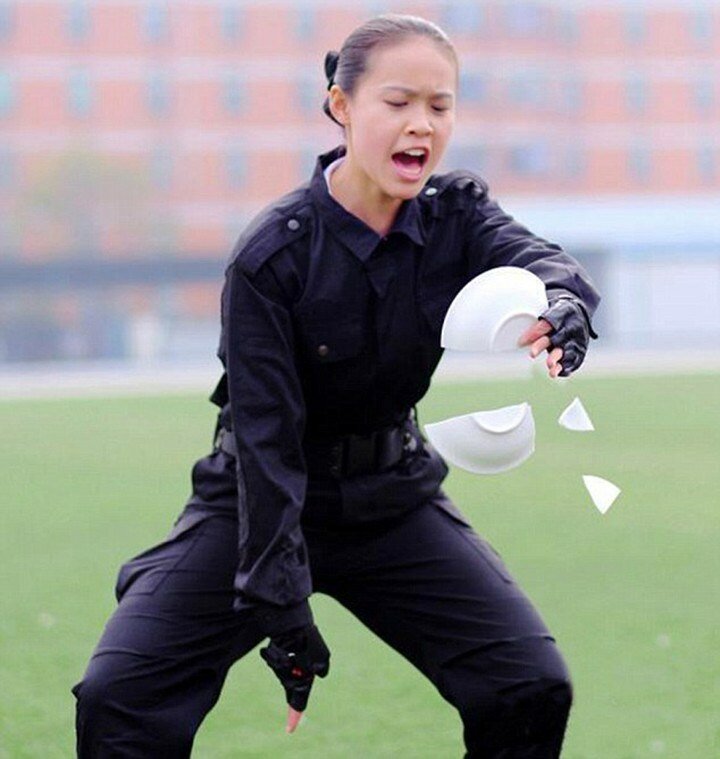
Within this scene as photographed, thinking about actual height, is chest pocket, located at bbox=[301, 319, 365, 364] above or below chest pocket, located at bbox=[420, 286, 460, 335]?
below

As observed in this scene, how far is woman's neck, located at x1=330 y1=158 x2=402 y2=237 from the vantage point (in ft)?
12.8

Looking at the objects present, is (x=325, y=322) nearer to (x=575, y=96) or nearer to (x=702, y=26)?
(x=575, y=96)

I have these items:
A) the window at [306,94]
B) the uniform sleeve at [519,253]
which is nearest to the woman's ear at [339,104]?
the uniform sleeve at [519,253]

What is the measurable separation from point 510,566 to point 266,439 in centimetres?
619

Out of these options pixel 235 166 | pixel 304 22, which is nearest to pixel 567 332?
pixel 235 166

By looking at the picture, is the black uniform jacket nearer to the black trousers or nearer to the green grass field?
the black trousers

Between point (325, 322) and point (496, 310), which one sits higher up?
point (496, 310)

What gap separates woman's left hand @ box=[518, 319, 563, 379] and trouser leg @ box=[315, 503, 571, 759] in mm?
726

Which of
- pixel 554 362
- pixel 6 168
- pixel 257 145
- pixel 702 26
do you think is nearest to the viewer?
pixel 554 362

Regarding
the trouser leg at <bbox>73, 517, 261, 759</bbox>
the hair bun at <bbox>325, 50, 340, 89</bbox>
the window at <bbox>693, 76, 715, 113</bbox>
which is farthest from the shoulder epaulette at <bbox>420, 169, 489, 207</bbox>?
the window at <bbox>693, 76, 715, 113</bbox>

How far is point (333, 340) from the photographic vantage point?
3861mm

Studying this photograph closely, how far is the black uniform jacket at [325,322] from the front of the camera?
378 cm

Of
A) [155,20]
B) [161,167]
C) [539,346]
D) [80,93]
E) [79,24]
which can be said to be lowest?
[161,167]

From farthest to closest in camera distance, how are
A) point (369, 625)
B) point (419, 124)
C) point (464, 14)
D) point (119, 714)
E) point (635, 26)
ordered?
point (635, 26), point (464, 14), point (369, 625), point (119, 714), point (419, 124)
